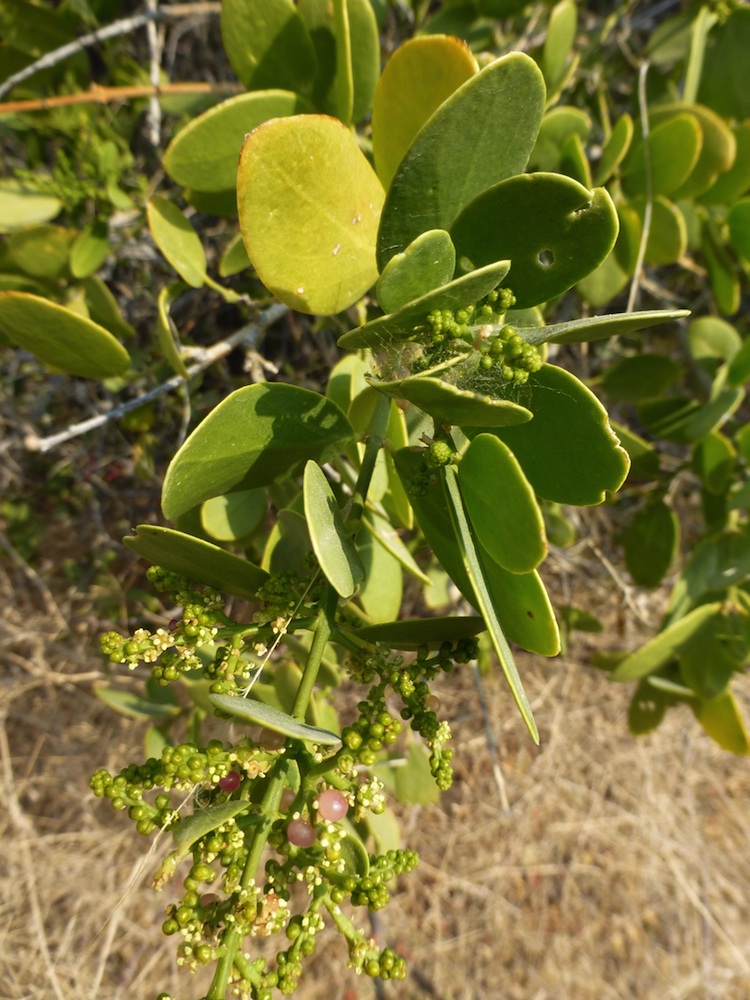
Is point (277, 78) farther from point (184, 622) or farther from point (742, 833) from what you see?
point (742, 833)

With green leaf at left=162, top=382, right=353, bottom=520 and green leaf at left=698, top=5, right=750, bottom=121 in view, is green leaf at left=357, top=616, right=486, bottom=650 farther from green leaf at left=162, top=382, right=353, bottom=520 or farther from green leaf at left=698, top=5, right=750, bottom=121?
green leaf at left=698, top=5, right=750, bottom=121

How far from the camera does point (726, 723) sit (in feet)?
5.74

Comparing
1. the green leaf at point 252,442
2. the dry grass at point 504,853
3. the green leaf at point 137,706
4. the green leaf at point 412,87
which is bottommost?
the dry grass at point 504,853

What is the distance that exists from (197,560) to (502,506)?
1.23ft

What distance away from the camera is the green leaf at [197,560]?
797 millimetres

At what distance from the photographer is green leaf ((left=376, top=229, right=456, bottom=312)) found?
698 mm

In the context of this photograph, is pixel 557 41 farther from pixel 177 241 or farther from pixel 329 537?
pixel 329 537

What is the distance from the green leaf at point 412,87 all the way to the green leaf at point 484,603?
0.43 metres

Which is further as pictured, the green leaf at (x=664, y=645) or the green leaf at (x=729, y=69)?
the green leaf at (x=729, y=69)

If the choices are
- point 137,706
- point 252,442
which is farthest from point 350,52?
point 137,706

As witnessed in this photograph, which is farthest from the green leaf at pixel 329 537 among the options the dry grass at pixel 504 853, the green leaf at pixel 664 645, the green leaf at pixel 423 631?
the dry grass at pixel 504 853

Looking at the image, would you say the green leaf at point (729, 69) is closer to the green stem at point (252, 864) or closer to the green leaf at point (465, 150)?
the green leaf at point (465, 150)

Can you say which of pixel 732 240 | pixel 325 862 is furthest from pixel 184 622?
pixel 732 240

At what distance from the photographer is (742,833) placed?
3.47 m
